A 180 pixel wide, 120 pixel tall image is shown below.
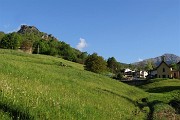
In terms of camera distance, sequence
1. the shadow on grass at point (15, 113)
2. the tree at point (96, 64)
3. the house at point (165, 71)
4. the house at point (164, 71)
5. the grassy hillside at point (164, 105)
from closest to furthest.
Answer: the shadow on grass at point (15, 113) → the grassy hillside at point (164, 105) → the tree at point (96, 64) → the house at point (165, 71) → the house at point (164, 71)

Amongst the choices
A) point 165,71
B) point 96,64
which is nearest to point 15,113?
point 96,64

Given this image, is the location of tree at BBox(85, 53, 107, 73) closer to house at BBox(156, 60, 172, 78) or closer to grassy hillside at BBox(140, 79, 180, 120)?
grassy hillside at BBox(140, 79, 180, 120)

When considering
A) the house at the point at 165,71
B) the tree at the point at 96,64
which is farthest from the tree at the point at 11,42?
the tree at the point at 96,64

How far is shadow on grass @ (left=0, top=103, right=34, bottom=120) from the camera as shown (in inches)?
462

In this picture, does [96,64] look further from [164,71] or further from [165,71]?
[165,71]

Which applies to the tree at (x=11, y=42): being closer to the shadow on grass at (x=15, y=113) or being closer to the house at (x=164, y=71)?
the house at (x=164, y=71)

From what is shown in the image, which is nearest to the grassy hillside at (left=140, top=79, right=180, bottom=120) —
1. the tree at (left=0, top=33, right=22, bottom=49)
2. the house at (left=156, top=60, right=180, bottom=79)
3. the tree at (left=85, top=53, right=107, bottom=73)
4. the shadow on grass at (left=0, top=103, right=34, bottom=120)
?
the shadow on grass at (left=0, top=103, right=34, bottom=120)

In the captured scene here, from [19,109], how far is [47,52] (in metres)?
179

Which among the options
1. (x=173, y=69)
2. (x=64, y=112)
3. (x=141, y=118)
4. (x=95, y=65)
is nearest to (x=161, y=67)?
(x=173, y=69)

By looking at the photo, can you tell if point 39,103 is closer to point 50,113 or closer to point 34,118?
point 50,113

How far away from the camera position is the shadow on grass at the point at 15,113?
11744 millimetres

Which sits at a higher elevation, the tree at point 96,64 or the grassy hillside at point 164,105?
the tree at point 96,64

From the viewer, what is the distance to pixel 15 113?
1209cm

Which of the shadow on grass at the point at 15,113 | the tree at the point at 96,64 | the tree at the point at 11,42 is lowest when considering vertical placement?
the shadow on grass at the point at 15,113
